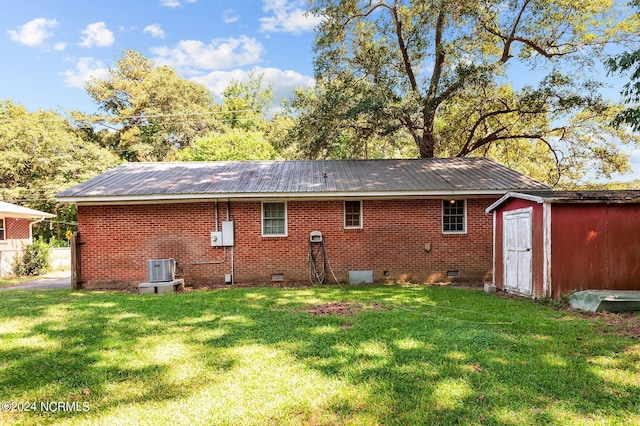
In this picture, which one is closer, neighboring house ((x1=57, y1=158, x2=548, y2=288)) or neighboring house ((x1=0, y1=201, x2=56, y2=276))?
neighboring house ((x1=57, y1=158, x2=548, y2=288))

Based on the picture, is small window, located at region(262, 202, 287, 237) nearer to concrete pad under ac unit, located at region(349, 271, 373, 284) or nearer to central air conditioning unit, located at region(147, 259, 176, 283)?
concrete pad under ac unit, located at region(349, 271, 373, 284)

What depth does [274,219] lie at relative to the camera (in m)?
11.0

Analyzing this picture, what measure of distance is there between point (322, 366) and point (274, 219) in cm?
737

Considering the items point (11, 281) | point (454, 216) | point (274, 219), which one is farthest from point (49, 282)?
point (454, 216)

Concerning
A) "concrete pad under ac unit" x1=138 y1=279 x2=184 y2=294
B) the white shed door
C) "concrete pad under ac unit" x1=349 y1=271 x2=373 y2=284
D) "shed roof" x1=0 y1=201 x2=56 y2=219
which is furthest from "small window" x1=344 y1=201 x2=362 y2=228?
"shed roof" x1=0 y1=201 x2=56 y2=219

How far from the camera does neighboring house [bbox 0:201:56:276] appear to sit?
1477 centimetres

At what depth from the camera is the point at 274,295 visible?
8555 millimetres

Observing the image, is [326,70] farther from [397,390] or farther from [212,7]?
[397,390]

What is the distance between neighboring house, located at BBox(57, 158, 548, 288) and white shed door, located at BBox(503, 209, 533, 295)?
1.95m

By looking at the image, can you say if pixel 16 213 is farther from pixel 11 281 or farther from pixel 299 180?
pixel 299 180

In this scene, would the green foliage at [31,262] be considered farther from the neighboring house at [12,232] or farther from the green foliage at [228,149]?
the green foliage at [228,149]

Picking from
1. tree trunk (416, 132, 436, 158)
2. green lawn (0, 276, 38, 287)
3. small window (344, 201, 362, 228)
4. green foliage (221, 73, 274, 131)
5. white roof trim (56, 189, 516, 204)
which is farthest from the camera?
green foliage (221, 73, 274, 131)

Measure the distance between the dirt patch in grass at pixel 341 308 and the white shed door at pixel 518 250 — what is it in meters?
3.44

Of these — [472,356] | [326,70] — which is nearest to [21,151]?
[326,70]
